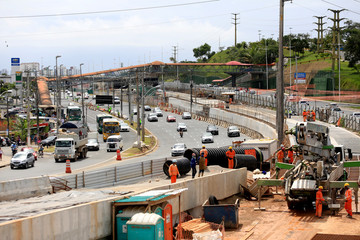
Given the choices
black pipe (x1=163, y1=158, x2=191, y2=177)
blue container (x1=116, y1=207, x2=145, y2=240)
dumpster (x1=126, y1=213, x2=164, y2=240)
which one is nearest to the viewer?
dumpster (x1=126, y1=213, x2=164, y2=240)

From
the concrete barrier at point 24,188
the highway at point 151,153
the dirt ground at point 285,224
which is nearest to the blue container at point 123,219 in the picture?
the dirt ground at point 285,224

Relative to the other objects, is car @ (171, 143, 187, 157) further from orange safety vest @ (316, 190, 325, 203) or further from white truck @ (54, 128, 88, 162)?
orange safety vest @ (316, 190, 325, 203)

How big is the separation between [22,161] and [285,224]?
2868 cm

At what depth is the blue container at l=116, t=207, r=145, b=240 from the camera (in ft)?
56.9

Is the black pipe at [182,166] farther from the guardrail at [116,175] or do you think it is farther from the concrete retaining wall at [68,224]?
the concrete retaining wall at [68,224]

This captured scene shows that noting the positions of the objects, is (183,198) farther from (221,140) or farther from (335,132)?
(221,140)

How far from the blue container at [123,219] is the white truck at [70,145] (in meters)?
34.3

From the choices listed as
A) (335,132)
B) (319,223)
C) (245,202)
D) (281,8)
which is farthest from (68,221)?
(335,132)

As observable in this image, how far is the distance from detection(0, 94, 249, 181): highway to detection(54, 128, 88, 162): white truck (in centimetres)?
78

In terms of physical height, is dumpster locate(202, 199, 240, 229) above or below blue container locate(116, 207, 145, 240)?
below

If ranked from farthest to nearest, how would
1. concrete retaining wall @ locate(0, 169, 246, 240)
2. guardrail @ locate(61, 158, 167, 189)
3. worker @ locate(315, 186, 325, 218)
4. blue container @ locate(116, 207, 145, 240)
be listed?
guardrail @ locate(61, 158, 167, 189) < worker @ locate(315, 186, 325, 218) < blue container @ locate(116, 207, 145, 240) < concrete retaining wall @ locate(0, 169, 246, 240)

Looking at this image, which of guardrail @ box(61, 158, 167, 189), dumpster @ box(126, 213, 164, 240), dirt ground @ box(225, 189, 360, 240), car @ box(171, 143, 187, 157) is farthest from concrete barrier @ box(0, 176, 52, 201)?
car @ box(171, 143, 187, 157)

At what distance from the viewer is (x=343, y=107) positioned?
323 feet

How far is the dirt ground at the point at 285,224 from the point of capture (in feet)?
69.6
